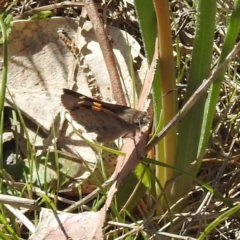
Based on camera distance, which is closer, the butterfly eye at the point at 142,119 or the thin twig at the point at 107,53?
the butterfly eye at the point at 142,119

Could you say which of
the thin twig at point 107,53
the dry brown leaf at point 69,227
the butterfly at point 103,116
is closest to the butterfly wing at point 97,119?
the butterfly at point 103,116

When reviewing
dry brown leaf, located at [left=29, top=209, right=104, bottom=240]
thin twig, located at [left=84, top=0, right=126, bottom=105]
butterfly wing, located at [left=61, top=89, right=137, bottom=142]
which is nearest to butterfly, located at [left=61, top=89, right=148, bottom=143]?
butterfly wing, located at [left=61, top=89, right=137, bottom=142]

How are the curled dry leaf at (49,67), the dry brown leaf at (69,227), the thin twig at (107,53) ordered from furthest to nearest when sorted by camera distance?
1. the curled dry leaf at (49,67)
2. the thin twig at (107,53)
3. the dry brown leaf at (69,227)

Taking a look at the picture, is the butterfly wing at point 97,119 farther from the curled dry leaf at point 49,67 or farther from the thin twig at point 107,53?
the curled dry leaf at point 49,67

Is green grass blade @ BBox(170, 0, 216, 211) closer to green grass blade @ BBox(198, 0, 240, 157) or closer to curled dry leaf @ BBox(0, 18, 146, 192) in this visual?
green grass blade @ BBox(198, 0, 240, 157)

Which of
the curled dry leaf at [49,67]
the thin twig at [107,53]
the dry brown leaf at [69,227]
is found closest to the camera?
the dry brown leaf at [69,227]

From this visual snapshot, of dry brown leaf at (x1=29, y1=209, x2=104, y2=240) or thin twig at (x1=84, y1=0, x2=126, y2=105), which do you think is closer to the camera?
dry brown leaf at (x1=29, y1=209, x2=104, y2=240)

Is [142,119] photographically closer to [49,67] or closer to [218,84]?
[218,84]

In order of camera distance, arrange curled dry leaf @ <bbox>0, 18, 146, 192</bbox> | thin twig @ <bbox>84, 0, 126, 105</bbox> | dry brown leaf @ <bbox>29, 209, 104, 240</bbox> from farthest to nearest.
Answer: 1. curled dry leaf @ <bbox>0, 18, 146, 192</bbox>
2. thin twig @ <bbox>84, 0, 126, 105</bbox>
3. dry brown leaf @ <bbox>29, 209, 104, 240</bbox>

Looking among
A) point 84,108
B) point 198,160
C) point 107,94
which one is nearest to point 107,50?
point 107,94
